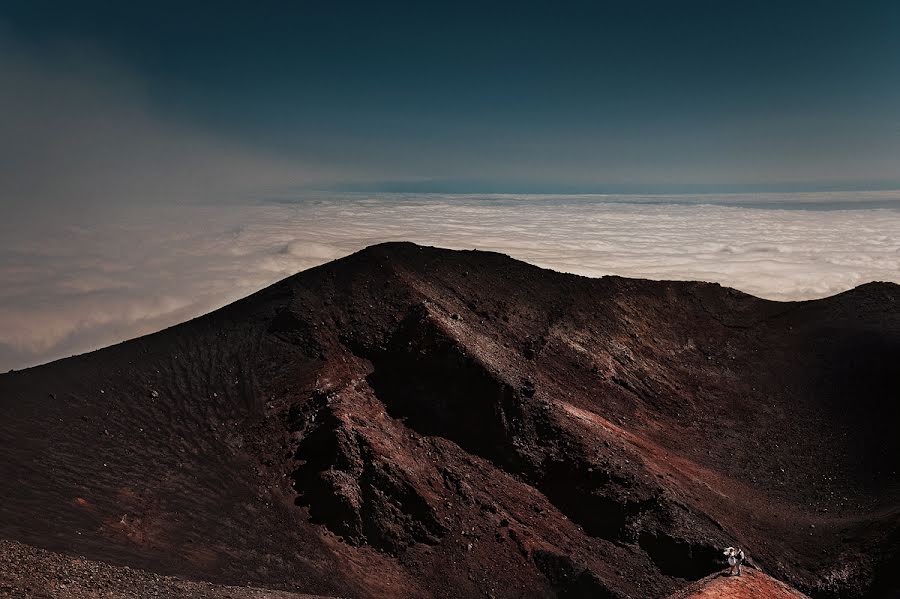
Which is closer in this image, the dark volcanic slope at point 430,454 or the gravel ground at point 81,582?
the gravel ground at point 81,582

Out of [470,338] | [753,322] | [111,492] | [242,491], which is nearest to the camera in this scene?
[111,492]

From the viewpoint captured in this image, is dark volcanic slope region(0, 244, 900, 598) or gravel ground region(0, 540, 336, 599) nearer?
gravel ground region(0, 540, 336, 599)

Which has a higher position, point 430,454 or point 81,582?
point 81,582

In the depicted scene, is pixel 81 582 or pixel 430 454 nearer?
pixel 81 582

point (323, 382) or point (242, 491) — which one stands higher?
point (323, 382)

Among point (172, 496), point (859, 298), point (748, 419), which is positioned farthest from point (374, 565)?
point (859, 298)

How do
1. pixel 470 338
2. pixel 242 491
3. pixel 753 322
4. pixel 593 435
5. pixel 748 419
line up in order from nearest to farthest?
pixel 242 491 < pixel 593 435 < pixel 470 338 < pixel 748 419 < pixel 753 322

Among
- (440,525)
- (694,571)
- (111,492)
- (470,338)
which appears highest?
(470,338)

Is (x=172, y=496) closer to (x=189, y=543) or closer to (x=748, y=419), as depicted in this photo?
(x=189, y=543)
